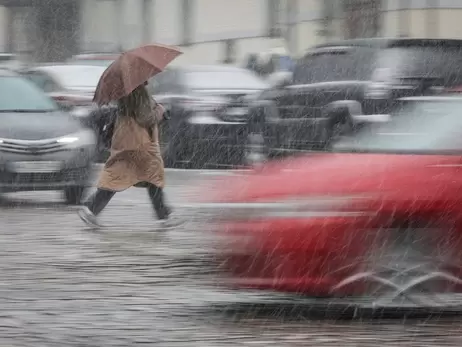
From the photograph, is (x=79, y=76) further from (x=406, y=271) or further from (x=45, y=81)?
(x=406, y=271)

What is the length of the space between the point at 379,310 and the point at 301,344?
2.75 ft

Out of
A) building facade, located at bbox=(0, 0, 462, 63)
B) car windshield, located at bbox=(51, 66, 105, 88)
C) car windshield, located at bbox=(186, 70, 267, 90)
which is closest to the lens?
car windshield, located at bbox=(186, 70, 267, 90)

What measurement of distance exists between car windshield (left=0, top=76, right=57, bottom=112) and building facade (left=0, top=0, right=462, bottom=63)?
489 inches

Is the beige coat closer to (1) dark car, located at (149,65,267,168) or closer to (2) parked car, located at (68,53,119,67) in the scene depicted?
(1) dark car, located at (149,65,267,168)

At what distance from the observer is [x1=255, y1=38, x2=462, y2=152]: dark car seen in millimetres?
17422

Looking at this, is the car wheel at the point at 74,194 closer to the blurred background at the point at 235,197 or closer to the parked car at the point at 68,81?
the blurred background at the point at 235,197

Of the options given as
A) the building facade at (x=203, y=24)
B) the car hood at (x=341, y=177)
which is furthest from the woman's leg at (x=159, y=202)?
the building facade at (x=203, y=24)

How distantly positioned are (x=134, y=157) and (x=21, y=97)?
12.3 ft

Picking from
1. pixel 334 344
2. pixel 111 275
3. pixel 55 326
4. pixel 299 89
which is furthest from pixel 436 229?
pixel 299 89

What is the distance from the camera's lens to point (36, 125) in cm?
1606

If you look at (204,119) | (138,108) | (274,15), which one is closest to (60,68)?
Answer: (204,119)

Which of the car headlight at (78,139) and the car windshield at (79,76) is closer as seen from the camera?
the car headlight at (78,139)

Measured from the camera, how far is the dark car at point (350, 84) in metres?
17.4

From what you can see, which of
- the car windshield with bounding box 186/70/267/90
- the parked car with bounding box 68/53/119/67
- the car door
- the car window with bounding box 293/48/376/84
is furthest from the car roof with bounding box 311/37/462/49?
the parked car with bounding box 68/53/119/67
